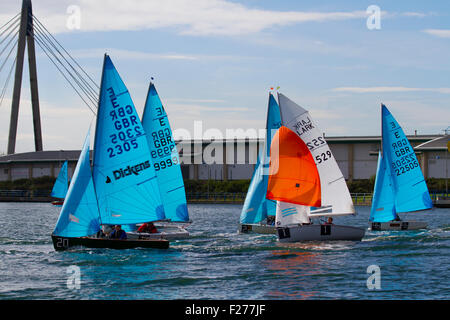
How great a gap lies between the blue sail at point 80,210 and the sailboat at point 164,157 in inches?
346

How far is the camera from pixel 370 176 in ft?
333

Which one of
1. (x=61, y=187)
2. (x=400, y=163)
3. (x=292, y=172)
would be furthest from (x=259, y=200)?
(x=61, y=187)

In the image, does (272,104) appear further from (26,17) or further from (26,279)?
(26,17)

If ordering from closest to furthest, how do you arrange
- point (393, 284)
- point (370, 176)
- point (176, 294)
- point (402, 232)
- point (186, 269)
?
point (176, 294) → point (393, 284) → point (186, 269) → point (402, 232) → point (370, 176)

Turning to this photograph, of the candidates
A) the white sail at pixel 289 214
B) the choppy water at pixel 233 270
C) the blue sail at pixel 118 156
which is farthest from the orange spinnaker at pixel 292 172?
the blue sail at pixel 118 156

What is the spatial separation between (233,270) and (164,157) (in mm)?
13243

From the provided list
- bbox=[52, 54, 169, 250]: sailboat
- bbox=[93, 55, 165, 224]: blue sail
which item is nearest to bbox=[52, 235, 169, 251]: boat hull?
bbox=[52, 54, 169, 250]: sailboat

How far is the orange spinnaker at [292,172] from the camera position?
31.5 m

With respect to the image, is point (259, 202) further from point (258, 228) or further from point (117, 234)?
point (117, 234)

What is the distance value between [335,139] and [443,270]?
3179 inches

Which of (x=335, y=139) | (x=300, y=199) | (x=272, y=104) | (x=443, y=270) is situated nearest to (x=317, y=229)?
(x=300, y=199)

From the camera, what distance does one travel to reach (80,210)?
26.9m

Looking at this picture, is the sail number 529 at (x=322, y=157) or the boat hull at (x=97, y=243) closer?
the boat hull at (x=97, y=243)

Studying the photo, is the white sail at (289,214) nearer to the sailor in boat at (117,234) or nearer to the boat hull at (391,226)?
the sailor in boat at (117,234)
